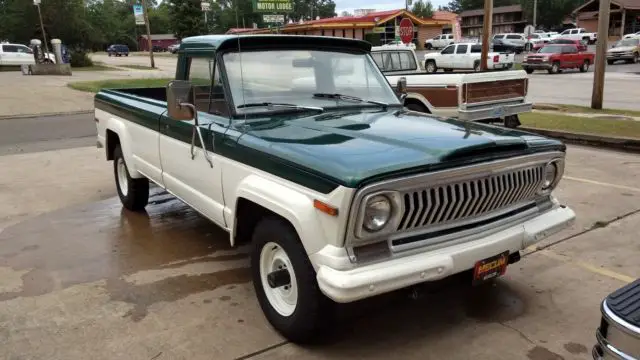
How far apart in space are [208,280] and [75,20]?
157ft

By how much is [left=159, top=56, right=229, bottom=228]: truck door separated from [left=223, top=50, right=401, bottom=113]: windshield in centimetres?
19

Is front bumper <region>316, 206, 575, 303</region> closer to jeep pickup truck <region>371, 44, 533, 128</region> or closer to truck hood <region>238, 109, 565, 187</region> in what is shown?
truck hood <region>238, 109, 565, 187</region>

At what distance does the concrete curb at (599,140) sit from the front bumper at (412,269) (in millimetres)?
7244

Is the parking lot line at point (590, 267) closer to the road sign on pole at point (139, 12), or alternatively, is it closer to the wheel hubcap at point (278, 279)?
the wheel hubcap at point (278, 279)

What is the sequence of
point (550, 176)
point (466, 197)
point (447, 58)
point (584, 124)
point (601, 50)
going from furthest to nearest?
point (447, 58), point (601, 50), point (584, 124), point (550, 176), point (466, 197)

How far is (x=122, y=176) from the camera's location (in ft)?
22.3

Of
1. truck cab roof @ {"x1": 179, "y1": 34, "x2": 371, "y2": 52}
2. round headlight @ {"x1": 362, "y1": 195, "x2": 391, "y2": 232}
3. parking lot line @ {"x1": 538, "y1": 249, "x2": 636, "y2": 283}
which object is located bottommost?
parking lot line @ {"x1": 538, "y1": 249, "x2": 636, "y2": 283}

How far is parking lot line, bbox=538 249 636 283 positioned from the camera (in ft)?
14.5

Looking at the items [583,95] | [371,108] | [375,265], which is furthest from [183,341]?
[583,95]

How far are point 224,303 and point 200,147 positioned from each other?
1.21 meters

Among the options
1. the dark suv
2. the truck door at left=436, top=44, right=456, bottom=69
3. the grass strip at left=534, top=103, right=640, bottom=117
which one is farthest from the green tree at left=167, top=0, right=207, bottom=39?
the dark suv

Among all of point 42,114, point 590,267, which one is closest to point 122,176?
point 590,267

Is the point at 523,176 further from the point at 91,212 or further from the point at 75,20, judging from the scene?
the point at 75,20

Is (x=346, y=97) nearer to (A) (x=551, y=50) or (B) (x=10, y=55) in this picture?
(A) (x=551, y=50)
